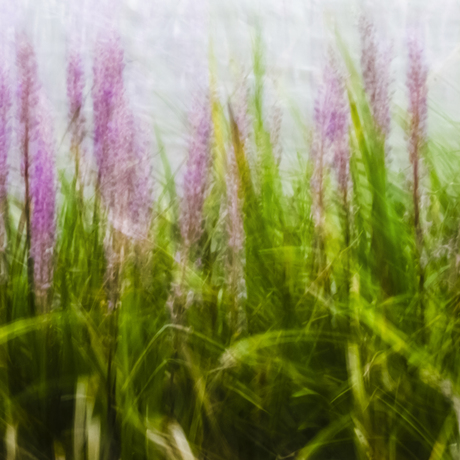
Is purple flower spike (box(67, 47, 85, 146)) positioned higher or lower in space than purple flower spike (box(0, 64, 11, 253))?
higher

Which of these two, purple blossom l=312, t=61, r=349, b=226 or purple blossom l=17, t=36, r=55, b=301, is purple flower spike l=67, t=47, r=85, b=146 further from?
purple blossom l=312, t=61, r=349, b=226

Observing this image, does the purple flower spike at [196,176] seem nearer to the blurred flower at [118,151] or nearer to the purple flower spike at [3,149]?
the blurred flower at [118,151]

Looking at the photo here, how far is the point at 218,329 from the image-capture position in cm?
66

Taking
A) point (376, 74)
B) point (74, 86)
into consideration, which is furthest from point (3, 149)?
point (376, 74)

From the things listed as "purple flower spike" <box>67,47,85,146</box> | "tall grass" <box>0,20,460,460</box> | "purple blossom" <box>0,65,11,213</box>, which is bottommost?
"tall grass" <box>0,20,460,460</box>

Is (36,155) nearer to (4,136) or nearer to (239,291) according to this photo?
(4,136)

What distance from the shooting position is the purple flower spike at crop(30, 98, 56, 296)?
0.67 metres

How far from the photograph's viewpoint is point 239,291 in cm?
66

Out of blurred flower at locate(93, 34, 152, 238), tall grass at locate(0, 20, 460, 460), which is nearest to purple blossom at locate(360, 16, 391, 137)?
tall grass at locate(0, 20, 460, 460)

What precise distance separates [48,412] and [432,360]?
0.64 metres

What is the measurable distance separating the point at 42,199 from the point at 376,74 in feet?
1.97

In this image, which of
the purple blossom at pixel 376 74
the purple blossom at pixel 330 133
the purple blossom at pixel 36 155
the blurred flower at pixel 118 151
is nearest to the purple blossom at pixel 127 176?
the blurred flower at pixel 118 151

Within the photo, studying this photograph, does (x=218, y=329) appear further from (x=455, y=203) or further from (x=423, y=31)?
(x=423, y=31)

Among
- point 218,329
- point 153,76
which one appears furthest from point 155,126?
point 218,329
